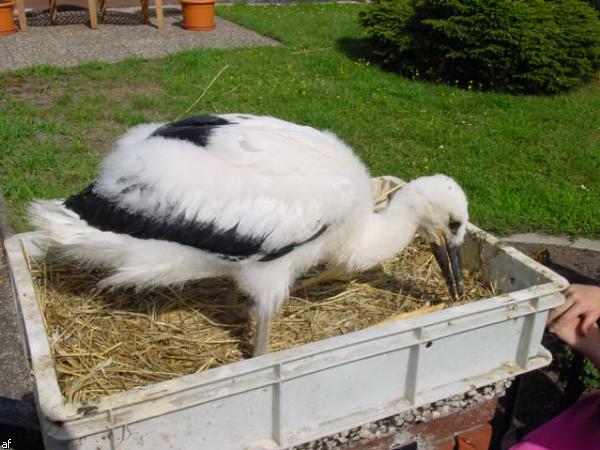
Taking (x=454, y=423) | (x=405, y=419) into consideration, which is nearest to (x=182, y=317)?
(x=405, y=419)

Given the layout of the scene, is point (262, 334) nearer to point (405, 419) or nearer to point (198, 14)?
point (405, 419)

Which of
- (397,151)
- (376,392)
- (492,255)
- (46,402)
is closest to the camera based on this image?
(46,402)

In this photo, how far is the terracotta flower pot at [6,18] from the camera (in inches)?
422

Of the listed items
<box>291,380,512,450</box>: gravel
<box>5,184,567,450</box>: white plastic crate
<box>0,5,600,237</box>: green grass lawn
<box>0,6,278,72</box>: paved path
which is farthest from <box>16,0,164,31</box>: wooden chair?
<box>291,380,512,450</box>: gravel

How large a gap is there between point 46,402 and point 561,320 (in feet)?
6.05

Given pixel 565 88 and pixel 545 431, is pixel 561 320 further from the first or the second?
pixel 565 88

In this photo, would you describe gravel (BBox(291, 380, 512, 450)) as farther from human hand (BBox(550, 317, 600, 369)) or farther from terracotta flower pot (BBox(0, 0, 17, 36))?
terracotta flower pot (BBox(0, 0, 17, 36))

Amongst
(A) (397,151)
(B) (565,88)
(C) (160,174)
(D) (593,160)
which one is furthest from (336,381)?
(B) (565,88)

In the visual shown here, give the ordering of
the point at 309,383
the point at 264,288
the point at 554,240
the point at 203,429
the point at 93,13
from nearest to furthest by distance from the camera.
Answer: the point at 203,429, the point at 309,383, the point at 264,288, the point at 554,240, the point at 93,13

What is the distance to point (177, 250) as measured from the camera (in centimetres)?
273

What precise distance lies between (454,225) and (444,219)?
59mm

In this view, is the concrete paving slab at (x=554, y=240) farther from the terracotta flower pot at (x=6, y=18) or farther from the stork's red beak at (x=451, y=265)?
the terracotta flower pot at (x=6, y=18)

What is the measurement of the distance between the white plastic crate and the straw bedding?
16.8 inches

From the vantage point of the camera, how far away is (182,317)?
10.7 ft
